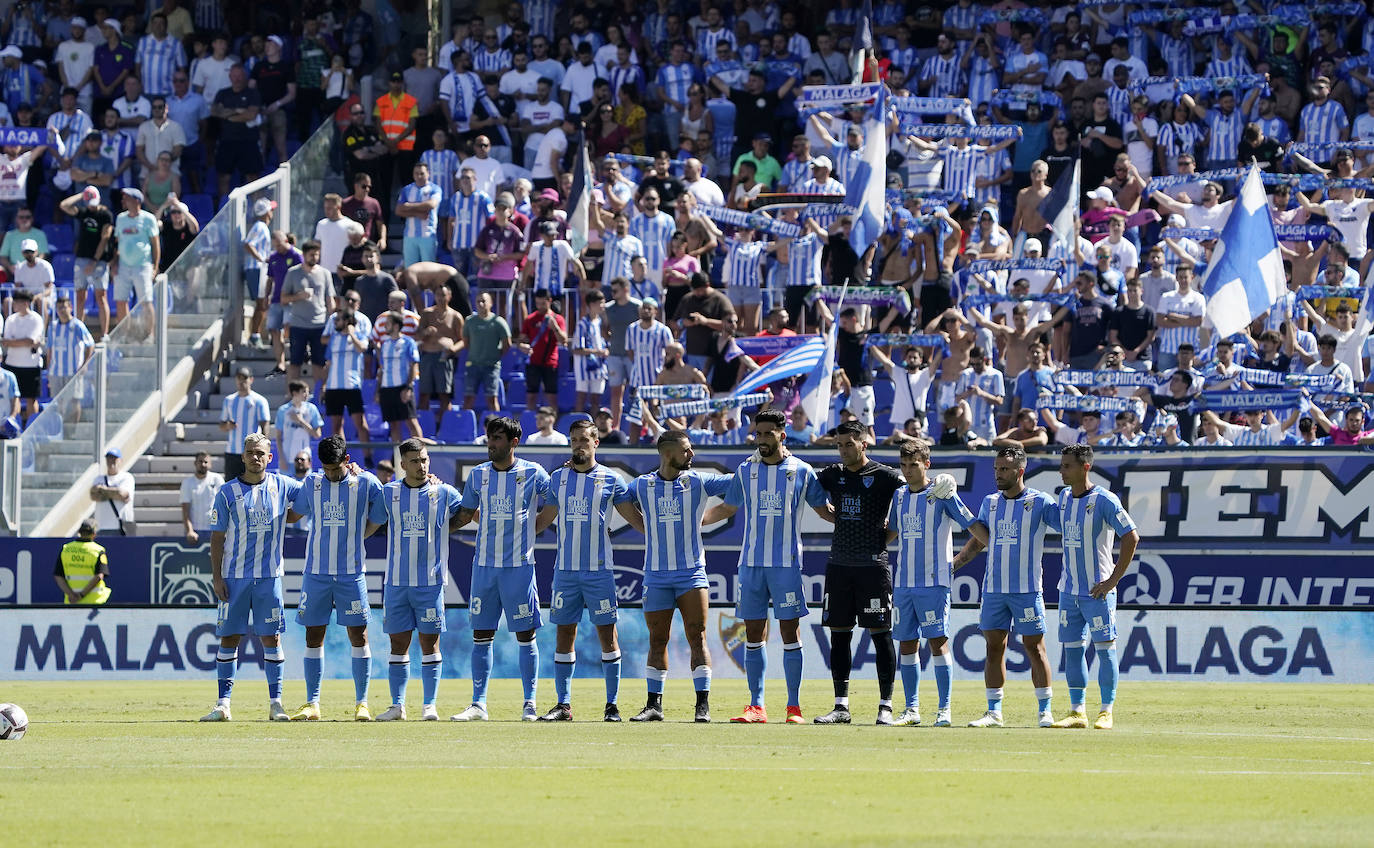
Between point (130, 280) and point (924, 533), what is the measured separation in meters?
16.6

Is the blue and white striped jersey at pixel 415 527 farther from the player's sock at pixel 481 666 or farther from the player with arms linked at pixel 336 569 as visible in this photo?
the player's sock at pixel 481 666

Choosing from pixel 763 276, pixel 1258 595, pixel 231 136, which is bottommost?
pixel 1258 595

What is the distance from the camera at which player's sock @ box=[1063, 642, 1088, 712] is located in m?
15.7

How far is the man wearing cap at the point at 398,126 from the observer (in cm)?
3098

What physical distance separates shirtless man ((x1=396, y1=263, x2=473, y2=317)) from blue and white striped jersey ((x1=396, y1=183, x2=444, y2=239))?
70 cm

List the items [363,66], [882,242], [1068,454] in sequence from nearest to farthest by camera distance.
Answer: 1. [1068,454]
2. [882,242]
3. [363,66]

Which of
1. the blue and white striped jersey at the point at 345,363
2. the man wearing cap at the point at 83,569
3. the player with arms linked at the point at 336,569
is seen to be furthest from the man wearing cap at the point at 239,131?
the player with arms linked at the point at 336,569

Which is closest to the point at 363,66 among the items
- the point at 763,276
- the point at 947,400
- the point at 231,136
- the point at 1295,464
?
the point at 231,136

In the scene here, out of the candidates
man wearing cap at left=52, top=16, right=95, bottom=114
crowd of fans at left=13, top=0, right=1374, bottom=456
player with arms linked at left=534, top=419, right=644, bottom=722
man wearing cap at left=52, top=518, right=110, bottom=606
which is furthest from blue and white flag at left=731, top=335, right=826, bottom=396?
man wearing cap at left=52, top=16, right=95, bottom=114

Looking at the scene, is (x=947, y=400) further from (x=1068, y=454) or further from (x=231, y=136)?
(x=231, y=136)

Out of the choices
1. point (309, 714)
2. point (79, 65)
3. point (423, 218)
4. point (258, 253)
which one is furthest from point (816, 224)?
point (79, 65)

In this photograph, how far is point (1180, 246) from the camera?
2633cm

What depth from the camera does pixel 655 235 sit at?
91.8 ft

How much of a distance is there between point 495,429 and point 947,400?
9.91m
